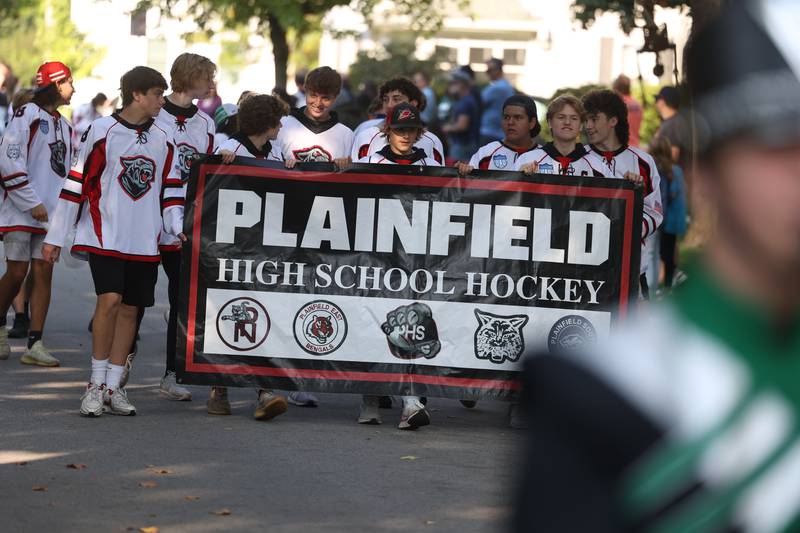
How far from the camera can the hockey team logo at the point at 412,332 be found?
347 inches

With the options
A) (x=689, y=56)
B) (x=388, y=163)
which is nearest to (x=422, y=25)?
(x=388, y=163)

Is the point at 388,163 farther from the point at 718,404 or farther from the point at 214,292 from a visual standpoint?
the point at 718,404

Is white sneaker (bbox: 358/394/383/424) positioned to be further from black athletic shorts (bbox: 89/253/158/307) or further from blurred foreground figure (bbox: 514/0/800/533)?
blurred foreground figure (bbox: 514/0/800/533)

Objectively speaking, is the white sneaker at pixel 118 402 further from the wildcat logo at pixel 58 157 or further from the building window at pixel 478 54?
the building window at pixel 478 54

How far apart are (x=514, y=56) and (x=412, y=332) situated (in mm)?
46791

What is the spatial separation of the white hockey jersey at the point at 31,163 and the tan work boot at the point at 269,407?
9.44ft

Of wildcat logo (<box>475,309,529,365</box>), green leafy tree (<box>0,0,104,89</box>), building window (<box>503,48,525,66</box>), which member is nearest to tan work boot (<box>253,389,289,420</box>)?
wildcat logo (<box>475,309,529,365</box>)

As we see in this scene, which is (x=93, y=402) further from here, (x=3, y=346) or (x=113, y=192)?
(x=3, y=346)

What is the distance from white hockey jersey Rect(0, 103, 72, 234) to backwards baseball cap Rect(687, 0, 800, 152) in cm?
973

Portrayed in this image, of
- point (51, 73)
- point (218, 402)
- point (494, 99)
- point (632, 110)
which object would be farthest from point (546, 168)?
point (494, 99)

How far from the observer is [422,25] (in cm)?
2812

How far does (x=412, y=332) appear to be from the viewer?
347 inches

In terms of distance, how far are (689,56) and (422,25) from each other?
27.1 m

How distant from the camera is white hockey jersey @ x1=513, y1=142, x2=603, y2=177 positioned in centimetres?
914
